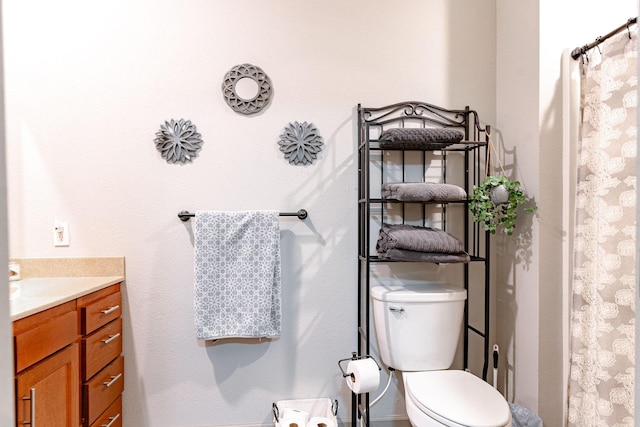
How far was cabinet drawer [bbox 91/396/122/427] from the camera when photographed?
149 cm

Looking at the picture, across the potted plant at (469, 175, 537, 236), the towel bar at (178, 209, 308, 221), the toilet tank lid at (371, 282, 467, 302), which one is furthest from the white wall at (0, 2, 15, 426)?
the potted plant at (469, 175, 537, 236)

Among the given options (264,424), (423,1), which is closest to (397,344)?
(264,424)

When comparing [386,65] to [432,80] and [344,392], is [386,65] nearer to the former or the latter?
[432,80]

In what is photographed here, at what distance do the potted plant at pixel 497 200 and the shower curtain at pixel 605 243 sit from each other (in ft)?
0.73

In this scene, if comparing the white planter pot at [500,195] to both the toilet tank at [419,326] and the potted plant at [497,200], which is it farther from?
the toilet tank at [419,326]

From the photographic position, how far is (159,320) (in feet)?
5.80

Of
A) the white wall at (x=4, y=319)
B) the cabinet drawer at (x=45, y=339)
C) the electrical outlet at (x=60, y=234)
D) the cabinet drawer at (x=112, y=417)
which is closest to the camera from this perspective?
the white wall at (x=4, y=319)

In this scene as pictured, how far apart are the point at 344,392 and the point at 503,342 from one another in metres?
0.81

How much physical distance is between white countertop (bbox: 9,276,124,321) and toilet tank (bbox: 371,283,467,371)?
3.82 feet

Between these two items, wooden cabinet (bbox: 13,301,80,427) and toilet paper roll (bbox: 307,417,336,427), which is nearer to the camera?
wooden cabinet (bbox: 13,301,80,427)

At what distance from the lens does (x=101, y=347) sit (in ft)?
4.93

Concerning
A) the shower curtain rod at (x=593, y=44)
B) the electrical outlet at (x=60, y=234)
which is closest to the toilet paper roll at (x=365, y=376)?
the electrical outlet at (x=60, y=234)

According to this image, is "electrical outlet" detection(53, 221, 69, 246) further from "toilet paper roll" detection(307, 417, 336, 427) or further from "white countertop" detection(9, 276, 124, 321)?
"toilet paper roll" detection(307, 417, 336, 427)

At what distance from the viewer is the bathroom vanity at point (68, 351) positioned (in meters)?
1.07
